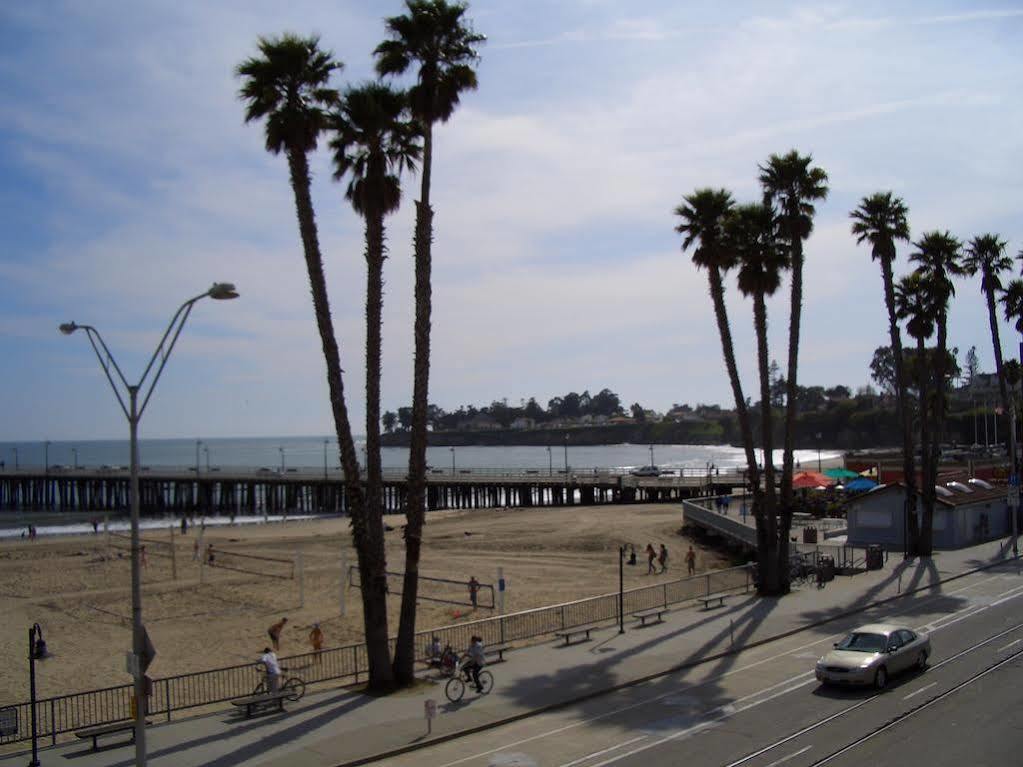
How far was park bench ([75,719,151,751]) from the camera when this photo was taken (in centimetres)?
1523

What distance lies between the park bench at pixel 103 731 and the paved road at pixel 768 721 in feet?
16.7

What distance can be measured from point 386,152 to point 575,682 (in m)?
12.6

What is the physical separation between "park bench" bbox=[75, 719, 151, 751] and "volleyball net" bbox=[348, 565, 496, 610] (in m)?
16.6

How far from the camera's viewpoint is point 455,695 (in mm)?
18125

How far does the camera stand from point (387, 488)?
4230 inches

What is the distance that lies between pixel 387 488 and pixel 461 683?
9052 centimetres

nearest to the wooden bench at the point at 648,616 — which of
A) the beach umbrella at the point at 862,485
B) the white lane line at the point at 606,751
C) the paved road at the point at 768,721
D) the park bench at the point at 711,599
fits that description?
the park bench at the point at 711,599

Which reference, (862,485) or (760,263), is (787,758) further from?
(862,485)

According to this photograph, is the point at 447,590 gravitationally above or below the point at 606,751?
below

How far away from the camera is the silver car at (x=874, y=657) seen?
17734mm

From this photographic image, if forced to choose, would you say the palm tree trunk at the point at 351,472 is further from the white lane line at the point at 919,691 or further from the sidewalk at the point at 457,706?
the white lane line at the point at 919,691

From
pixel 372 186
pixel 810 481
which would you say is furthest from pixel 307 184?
pixel 810 481

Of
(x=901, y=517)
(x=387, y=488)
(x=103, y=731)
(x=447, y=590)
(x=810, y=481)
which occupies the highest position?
(x=810, y=481)

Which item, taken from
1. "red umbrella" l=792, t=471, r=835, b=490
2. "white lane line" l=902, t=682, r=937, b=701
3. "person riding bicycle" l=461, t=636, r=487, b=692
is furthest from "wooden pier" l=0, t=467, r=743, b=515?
"person riding bicycle" l=461, t=636, r=487, b=692
